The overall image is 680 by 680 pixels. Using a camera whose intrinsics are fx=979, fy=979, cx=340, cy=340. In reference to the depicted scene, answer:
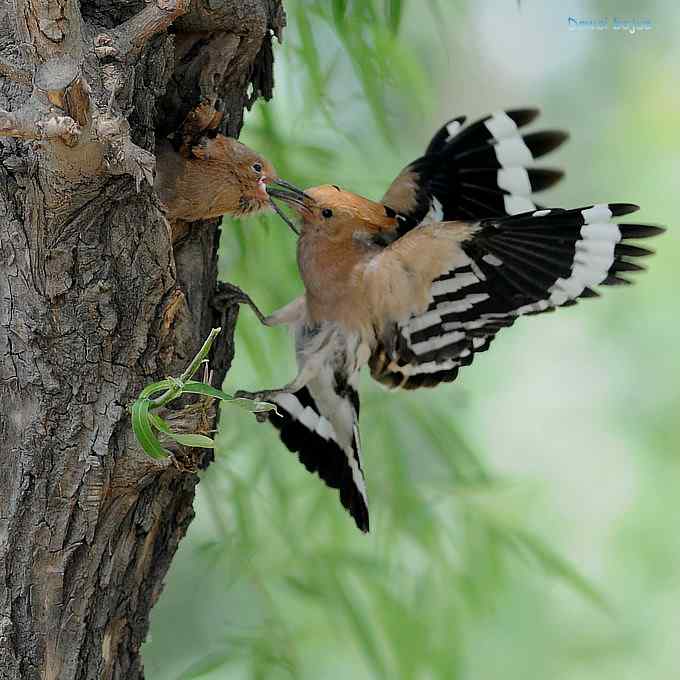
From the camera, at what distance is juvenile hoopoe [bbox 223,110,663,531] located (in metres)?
1.05

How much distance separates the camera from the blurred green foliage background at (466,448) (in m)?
1.52

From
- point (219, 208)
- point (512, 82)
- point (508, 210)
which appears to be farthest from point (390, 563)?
point (512, 82)

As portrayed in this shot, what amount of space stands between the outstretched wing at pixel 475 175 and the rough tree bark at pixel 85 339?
35cm

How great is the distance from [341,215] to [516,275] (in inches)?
11.8

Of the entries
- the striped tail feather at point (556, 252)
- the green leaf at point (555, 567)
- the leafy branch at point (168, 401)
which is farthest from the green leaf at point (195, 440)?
the green leaf at point (555, 567)

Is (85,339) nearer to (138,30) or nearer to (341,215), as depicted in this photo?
(138,30)

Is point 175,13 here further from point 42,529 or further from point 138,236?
point 42,529

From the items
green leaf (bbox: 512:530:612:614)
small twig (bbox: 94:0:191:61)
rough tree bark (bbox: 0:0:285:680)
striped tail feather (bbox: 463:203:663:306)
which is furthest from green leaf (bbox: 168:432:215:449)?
green leaf (bbox: 512:530:612:614)

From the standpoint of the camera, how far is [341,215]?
50.6 inches

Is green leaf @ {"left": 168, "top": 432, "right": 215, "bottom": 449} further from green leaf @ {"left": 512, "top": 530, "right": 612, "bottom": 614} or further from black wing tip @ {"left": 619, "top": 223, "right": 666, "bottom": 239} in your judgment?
green leaf @ {"left": 512, "top": 530, "right": 612, "bottom": 614}

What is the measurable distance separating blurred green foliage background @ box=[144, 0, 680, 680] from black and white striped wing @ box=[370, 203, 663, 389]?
356 millimetres

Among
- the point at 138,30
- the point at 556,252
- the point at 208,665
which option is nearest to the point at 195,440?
the point at 138,30

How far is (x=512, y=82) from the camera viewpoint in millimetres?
3148

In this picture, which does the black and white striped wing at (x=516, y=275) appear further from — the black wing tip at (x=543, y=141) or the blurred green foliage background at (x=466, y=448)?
the blurred green foliage background at (x=466, y=448)
